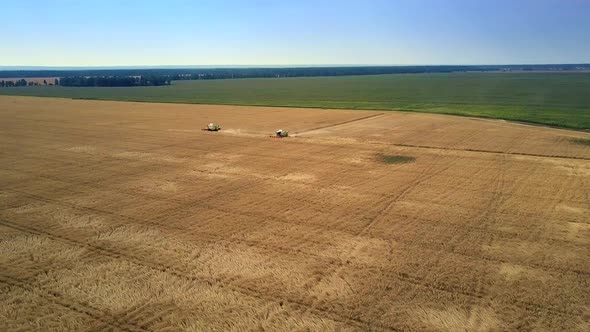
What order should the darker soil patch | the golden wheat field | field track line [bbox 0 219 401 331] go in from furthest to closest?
the darker soil patch → the golden wheat field → field track line [bbox 0 219 401 331]

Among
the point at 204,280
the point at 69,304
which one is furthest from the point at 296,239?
the point at 69,304

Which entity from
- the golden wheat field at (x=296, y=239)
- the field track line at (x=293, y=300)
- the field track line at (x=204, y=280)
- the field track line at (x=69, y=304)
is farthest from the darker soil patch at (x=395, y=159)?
the field track line at (x=69, y=304)

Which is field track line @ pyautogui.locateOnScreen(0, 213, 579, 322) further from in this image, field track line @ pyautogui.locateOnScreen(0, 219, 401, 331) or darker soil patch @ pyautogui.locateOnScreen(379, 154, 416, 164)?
darker soil patch @ pyautogui.locateOnScreen(379, 154, 416, 164)

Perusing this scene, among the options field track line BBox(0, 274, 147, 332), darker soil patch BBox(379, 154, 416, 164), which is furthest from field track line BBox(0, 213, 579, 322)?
darker soil patch BBox(379, 154, 416, 164)

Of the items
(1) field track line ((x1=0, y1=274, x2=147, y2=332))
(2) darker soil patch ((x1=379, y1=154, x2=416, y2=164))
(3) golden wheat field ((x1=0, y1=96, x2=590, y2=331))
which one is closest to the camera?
(1) field track line ((x1=0, y1=274, x2=147, y2=332))

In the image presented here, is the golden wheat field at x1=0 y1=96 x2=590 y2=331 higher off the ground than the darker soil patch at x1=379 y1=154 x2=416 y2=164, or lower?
lower

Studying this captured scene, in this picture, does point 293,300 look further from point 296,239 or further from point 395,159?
point 395,159

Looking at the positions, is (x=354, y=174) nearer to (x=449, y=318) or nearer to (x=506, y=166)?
(x=506, y=166)

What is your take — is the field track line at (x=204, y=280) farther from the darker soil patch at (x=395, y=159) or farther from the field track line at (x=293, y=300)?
the darker soil patch at (x=395, y=159)

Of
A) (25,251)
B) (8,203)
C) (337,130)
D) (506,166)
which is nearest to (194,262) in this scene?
(25,251)
